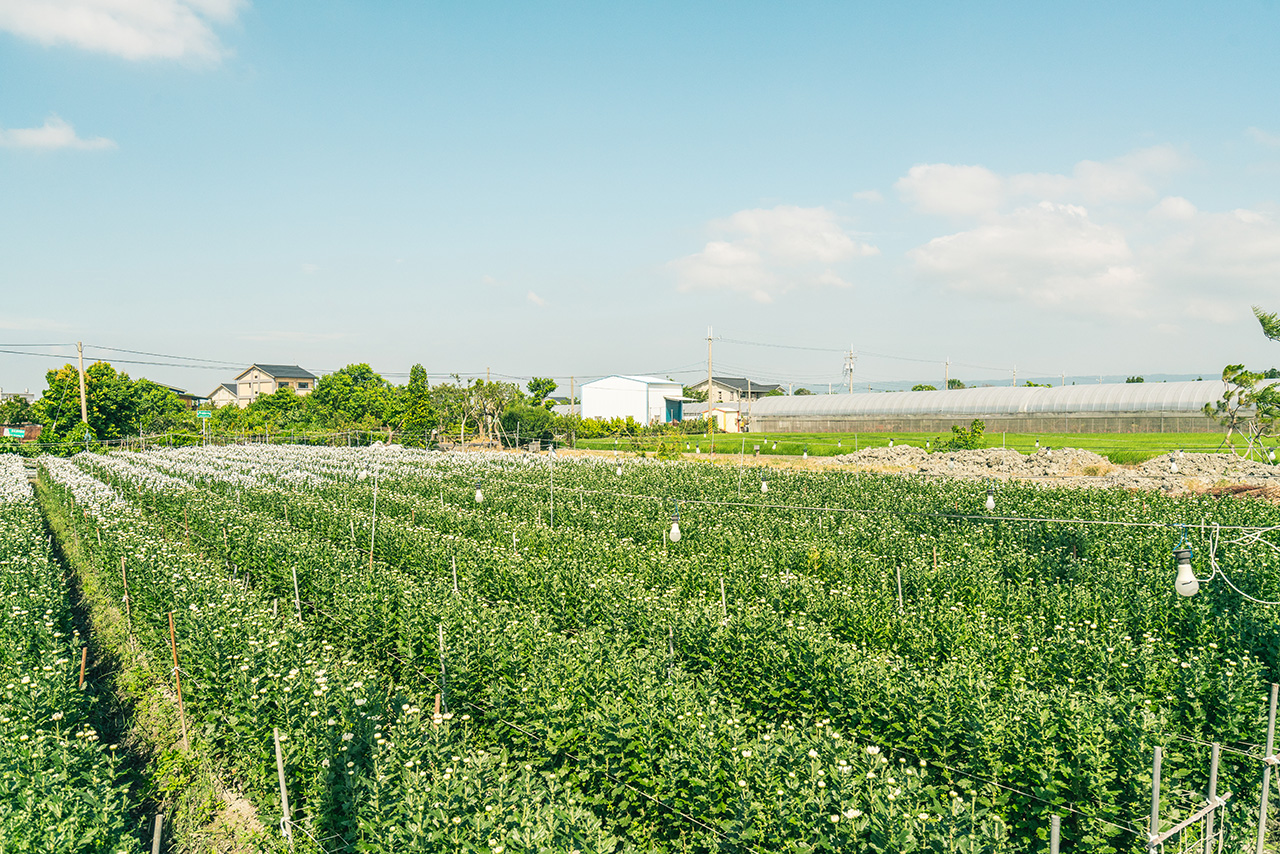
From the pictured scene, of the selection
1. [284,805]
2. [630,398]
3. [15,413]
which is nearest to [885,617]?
[284,805]

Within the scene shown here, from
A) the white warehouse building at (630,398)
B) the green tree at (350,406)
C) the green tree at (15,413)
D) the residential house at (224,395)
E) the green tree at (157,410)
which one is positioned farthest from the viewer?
the residential house at (224,395)

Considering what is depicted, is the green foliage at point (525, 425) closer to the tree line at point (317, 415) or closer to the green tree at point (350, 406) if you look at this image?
the tree line at point (317, 415)

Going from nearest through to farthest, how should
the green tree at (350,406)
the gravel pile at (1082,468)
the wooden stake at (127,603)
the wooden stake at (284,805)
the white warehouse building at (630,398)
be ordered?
1. the wooden stake at (284,805)
2. the wooden stake at (127,603)
3. the gravel pile at (1082,468)
4. the green tree at (350,406)
5. the white warehouse building at (630,398)

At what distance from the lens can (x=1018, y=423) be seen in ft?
227

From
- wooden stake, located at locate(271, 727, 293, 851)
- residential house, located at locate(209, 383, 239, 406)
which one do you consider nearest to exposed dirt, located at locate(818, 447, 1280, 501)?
wooden stake, located at locate(271, 727, 293, 851)

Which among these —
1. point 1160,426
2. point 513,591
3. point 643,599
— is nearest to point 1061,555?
point 643,599

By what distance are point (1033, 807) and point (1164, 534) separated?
11.9 m

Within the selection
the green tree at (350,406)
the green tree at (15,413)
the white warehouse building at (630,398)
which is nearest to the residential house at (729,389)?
the white warehouse building at (630,398)

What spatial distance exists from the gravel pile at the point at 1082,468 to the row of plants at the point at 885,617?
7.84 m

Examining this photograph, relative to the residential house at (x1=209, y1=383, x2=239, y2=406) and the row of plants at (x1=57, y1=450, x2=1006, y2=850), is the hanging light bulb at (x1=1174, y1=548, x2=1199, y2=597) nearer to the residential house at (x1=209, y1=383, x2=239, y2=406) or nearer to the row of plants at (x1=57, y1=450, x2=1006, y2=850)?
the row of plants at (x1=57, y1=450, x2=1006, y2=850)

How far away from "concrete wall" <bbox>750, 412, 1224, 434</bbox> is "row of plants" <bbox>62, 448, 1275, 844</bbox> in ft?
155

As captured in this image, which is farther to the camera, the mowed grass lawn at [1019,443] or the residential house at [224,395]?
the residential house at [224,395]

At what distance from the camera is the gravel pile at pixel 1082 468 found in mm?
28906

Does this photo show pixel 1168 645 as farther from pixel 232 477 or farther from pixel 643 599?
pixel 232 477
